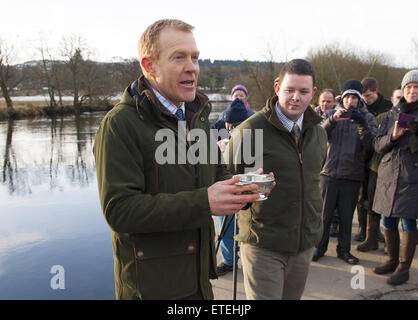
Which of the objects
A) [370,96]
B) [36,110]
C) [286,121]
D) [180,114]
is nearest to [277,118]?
[286,121]

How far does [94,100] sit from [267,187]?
51.9 m

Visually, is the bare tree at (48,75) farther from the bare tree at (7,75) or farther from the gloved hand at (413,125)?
the gloved hand at (413,125)

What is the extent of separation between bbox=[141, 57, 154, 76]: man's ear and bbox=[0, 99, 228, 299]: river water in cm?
289

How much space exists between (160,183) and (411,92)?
3.55m

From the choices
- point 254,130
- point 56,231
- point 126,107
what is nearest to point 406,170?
point 254,130

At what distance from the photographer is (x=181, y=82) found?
5.45 feet

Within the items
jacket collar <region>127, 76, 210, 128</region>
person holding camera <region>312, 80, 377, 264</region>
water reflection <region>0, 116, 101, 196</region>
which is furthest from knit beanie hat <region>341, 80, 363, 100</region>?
water reflection <region>0, 116, 101, 196</region>

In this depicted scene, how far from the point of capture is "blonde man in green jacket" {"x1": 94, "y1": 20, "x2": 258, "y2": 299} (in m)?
1.46

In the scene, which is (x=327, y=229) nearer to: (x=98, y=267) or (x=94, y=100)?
(x=98, y=267)

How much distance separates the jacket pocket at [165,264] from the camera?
5.19ft

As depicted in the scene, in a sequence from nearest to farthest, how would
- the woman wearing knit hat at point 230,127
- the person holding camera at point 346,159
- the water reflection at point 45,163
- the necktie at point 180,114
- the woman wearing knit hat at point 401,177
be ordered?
the necktie at point 180,114
the woman wearing knit hat at point 401,177
the woman wearing knit hat at point 230,127
the person holding camera at point 346,159
the water reflection at point 45,163

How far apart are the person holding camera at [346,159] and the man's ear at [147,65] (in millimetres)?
3349

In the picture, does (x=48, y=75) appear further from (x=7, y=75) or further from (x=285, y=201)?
(x=285, y=201)

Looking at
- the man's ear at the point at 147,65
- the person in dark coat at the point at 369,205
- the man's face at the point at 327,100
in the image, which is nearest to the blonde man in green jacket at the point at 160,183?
the man's ear at the point at 147,65
